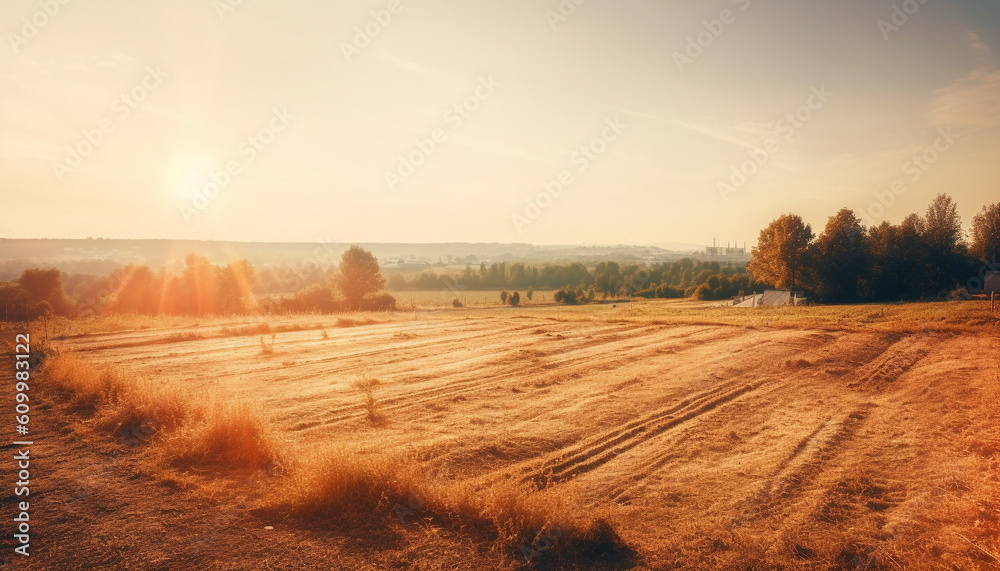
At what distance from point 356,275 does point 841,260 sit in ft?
169

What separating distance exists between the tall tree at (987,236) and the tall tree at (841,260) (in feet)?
38.9

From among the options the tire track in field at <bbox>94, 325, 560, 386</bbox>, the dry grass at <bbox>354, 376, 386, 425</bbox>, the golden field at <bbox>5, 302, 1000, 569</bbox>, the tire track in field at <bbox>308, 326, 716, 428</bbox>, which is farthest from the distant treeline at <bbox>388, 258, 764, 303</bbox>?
the dry grass at <bbox>354, 376, 386, 425</bbox>

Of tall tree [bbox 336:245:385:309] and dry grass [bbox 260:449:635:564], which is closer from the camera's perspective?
dry grass [bbox 260:449:635:564]

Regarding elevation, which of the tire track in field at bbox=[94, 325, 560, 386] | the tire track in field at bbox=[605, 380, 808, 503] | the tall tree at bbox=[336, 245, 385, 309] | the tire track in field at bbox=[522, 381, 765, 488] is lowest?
the tire track in field at bbox=[605, 380, 808, 503]

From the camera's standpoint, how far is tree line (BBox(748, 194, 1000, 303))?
154 feet

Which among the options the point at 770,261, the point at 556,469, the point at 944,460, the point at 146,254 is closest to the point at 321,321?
the point at 556,469

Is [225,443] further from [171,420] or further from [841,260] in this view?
[841,260]

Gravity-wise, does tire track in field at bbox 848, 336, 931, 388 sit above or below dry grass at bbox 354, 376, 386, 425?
above

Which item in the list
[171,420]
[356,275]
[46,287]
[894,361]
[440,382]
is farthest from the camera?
[356,275]

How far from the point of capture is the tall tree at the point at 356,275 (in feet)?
190

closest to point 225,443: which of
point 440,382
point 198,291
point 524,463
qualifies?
point 524,463

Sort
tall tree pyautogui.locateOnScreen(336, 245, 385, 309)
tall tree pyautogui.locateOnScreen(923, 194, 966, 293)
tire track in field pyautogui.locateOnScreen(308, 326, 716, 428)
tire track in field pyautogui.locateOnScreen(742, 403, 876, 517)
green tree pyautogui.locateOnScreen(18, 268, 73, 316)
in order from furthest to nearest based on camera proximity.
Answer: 1. tall tree pyautogui.locateOnScreen(336, 245, 385, 309)
2. tall tree pyautogui.locateOnScreen(923, 194, 966, 293)
3. green tree pyautogui.locateOnScreen(18, 268, 73, 316)
4. tire track in field pyautogui.locateOnScreen(308, 326, 716, 428)
5. tire track in field pyautogui.locateOnScreen(742, 403, 876, 517)

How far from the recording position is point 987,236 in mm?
48969

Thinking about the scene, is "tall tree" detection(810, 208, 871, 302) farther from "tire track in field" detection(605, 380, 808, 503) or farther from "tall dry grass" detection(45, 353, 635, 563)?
"tall dry grass" detection(45, 353, 635, 563)
